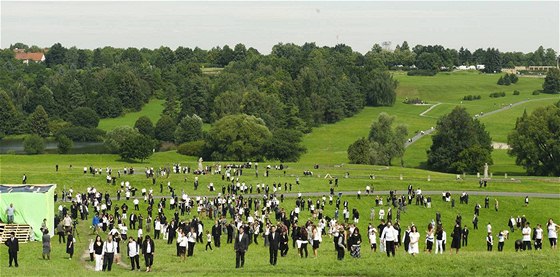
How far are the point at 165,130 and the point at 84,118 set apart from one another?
22.1 metres

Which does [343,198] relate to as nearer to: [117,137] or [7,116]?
[117,137]

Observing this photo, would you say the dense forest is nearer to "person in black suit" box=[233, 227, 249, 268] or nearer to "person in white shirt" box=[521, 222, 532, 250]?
"person in white shirt" box=[521, 222, 532, 250]

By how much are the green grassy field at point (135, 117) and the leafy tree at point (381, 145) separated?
193 feet

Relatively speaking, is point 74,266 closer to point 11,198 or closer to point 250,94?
point 11,198

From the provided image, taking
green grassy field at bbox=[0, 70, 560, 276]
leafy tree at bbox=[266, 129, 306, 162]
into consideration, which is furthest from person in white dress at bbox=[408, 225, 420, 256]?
leafy tree at bbox=[266, 129, 306, 162]

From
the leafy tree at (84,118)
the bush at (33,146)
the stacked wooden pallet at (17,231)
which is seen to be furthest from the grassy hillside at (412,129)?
the stacked wooden pallet at (17,231)

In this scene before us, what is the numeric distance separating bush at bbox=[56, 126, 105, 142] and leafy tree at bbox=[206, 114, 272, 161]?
1524 inches

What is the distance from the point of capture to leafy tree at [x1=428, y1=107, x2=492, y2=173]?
10700cm

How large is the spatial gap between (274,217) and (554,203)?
2777 cm

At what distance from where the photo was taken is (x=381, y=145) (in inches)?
4690

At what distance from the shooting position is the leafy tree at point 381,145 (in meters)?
113

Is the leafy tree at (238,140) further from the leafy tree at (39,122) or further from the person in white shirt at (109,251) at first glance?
the person in white shirt at (109,251)

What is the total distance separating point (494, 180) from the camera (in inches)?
3302

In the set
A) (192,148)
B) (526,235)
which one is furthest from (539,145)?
(526,235)
